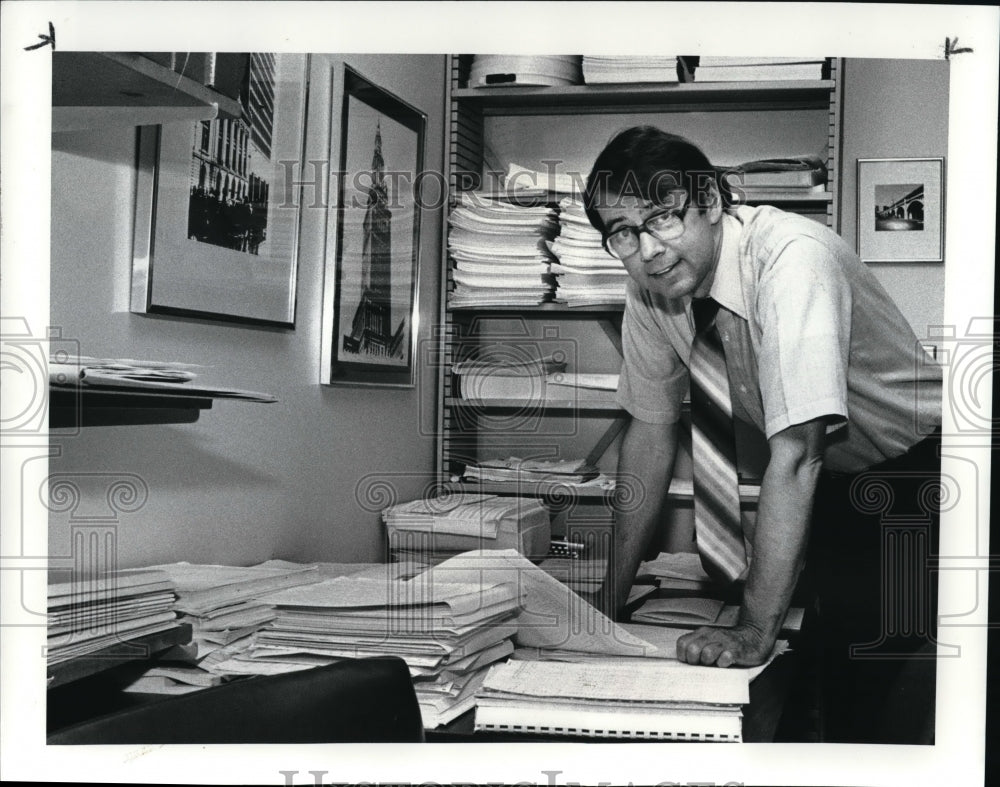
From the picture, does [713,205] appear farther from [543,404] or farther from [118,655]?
[118,655]

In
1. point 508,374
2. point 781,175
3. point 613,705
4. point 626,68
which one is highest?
point 626,68

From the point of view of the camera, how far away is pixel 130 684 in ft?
3.67

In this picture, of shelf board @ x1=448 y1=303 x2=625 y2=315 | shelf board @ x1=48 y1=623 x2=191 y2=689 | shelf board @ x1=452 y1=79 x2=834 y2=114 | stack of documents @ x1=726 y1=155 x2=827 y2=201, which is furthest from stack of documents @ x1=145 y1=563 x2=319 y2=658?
stack of documents @ x1=726 y1=155 x2=827 y2=201

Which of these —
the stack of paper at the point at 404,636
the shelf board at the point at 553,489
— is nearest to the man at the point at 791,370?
the shelf board at the point at 553,489

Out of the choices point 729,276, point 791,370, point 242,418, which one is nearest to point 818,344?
point 791,370

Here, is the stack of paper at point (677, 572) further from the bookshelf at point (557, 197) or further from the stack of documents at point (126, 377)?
the stack of documents at point (126, 377)

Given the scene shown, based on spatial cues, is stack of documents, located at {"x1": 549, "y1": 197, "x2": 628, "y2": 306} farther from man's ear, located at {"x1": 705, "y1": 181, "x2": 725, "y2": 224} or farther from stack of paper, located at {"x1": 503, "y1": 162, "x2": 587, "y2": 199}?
man's ear, located at {"x1": 705, "y1": 181, "x2": 725, "y2": 224}

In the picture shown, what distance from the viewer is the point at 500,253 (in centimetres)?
161

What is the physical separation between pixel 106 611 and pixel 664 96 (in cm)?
103

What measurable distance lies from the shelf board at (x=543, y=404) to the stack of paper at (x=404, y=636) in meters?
0.29

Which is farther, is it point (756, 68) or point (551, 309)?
point (551, 309)

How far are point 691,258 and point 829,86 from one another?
31 centimetres

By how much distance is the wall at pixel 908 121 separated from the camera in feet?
4.18

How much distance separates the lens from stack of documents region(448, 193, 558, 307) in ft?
5.00
